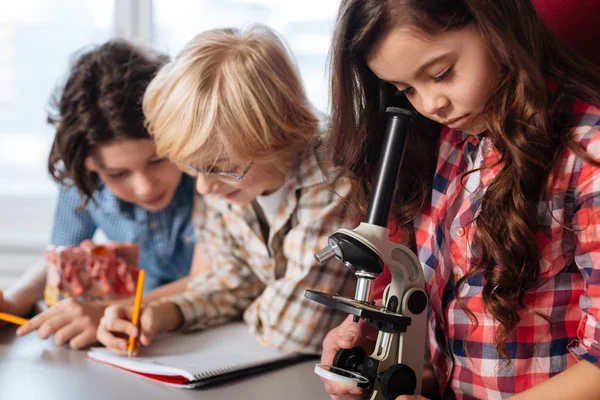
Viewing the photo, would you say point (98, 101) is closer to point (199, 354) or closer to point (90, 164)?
point (90, 164)

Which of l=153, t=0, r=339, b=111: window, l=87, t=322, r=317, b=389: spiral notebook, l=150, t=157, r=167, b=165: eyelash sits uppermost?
l=153, t=0, r=339, b=111: window

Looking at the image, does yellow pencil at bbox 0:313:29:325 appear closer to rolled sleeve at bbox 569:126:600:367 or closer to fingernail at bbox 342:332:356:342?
fingernail at bbox 342:332:356:342

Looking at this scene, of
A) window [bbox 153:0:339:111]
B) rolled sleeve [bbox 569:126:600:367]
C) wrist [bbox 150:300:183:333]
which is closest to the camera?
rolled sleeve [bbox 569:126:600:367]

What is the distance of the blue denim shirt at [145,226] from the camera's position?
1562 mm

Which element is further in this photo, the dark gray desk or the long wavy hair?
the dark gray desk

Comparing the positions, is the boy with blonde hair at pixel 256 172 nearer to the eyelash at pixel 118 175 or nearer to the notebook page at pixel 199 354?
the notebook page at pixel 199 354

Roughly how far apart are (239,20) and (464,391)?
5.09 ft

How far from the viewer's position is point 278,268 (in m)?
1.31

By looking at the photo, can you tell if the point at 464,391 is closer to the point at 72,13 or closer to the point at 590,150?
the point at 590,150

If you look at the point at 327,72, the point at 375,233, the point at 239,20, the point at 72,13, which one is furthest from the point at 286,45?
the point at 72,13

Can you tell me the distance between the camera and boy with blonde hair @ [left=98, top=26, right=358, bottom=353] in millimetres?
1118

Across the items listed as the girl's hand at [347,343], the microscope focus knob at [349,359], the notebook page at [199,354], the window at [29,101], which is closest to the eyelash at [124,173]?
the notebook page at [199,354]

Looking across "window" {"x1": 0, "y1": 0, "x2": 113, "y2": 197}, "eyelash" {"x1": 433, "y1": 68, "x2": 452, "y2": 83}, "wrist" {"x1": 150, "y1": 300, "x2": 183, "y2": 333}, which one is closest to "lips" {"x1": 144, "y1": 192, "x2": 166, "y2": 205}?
"wrist" {"x1": 150, "y1": 300, "x2": 183, "y2": 333}

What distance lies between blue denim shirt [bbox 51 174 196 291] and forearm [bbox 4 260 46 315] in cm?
18
